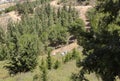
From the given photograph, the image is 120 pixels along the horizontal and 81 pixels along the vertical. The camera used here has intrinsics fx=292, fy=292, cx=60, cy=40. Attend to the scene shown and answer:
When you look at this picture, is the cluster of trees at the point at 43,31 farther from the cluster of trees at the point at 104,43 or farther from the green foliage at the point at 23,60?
the cluster of trees at the point at 104,43

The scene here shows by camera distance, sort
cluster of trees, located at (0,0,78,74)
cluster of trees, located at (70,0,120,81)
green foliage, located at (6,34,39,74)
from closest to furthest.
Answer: cluster of trees, located at (70,0,120,81) < green foliage, located at (6,34,39,74) < cluster of trees, located at (0,0,78,74)

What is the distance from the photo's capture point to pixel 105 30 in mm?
13938

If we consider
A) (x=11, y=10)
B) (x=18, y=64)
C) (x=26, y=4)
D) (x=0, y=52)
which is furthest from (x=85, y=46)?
(x=11, y=10)

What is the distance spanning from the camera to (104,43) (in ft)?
44.9

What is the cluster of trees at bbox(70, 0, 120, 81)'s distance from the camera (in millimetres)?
12972

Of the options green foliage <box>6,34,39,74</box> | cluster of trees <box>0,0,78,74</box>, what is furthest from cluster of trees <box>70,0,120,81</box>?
cluster of trees <box>0,0,78,74</box>

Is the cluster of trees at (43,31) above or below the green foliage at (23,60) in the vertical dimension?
below

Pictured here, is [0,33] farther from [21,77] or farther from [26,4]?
[21,77]

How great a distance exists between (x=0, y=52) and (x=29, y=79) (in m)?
45.1

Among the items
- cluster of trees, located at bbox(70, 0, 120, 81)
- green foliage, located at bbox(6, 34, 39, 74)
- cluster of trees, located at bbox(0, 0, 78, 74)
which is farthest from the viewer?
cluster of trees, located at bbox(0, 0, 78, 74)

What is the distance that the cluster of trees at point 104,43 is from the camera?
42.6 feet

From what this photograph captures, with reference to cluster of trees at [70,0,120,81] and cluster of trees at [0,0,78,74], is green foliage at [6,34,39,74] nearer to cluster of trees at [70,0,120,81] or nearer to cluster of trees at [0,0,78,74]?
cluster of trees at [0,0,78,74]

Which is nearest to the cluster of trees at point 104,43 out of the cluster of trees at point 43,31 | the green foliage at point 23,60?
the green foliage at point 23,60

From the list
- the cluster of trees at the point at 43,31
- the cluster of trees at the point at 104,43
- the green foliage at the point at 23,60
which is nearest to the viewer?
the cluster of trees at the point at 104,43
